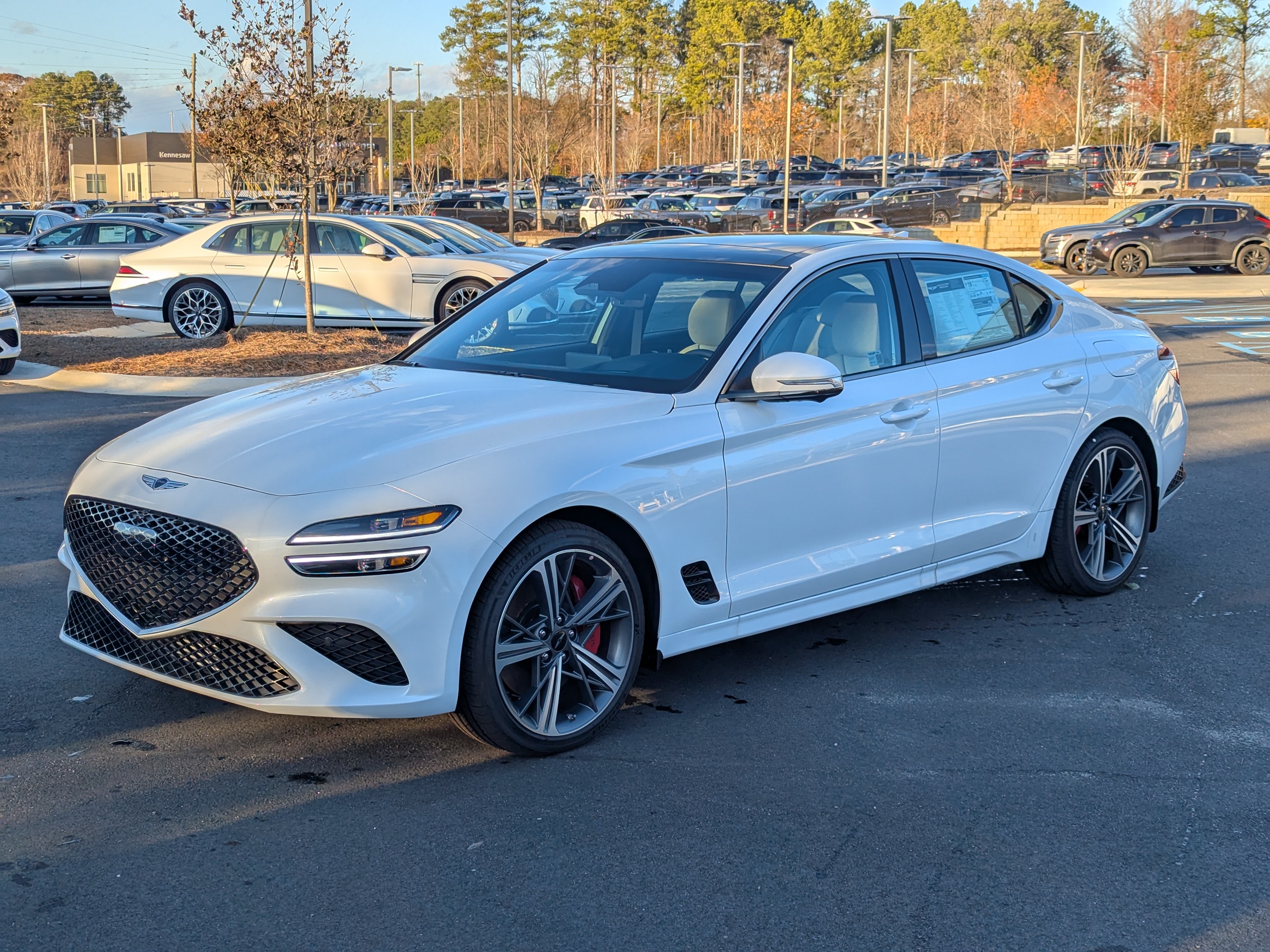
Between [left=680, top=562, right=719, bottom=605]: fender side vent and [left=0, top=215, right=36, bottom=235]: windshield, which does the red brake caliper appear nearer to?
[left=680, top=562, right=719, bottom=605]: fender side vent

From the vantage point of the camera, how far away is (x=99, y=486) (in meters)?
4.39

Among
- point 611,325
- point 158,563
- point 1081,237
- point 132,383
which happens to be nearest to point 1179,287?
point 1081,237

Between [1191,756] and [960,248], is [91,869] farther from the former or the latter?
[960,248]

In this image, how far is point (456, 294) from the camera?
15.8m

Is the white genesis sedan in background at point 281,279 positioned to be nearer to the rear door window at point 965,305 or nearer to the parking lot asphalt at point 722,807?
the parking lot asphalt at point 722,807

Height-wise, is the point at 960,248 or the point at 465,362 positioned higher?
the point at 960,248

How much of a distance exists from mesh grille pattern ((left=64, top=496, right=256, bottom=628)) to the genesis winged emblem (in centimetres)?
9

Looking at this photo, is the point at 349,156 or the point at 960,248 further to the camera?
the point at 349,156

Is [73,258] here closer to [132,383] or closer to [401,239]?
[401,239]

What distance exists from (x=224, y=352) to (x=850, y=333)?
406 inches

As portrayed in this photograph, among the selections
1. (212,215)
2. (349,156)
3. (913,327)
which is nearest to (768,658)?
(913,327)

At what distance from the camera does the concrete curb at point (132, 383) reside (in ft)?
41.5

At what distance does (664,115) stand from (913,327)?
11070 centimetres

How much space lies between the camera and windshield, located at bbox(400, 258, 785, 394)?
498 cm
